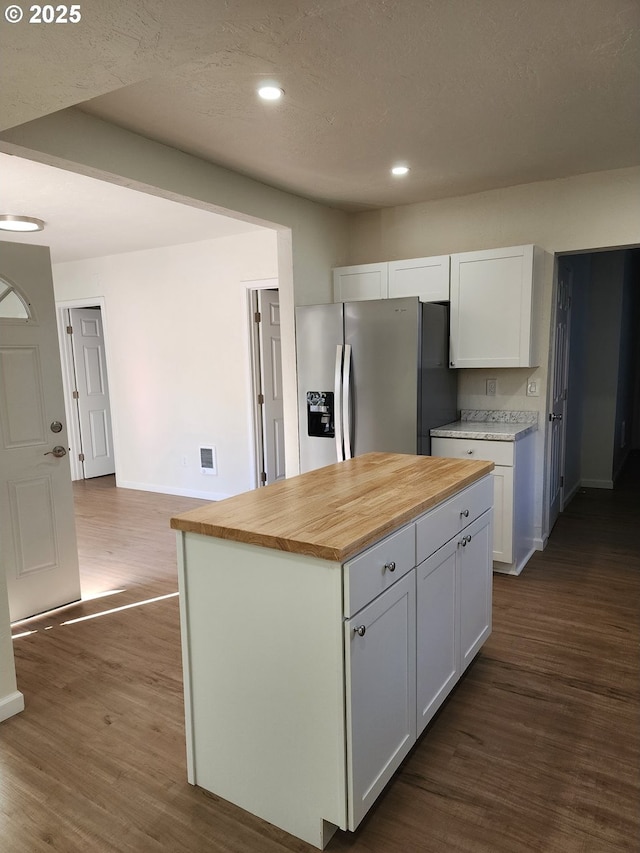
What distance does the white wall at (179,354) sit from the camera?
5.39m

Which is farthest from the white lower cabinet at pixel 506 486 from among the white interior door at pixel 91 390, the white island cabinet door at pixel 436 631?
the white interior door at pixel 91 390

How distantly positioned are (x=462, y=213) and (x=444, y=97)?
5.57 ft

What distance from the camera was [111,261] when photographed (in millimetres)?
6129

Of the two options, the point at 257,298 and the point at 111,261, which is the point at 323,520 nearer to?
the point at 257,298

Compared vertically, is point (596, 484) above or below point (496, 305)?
below

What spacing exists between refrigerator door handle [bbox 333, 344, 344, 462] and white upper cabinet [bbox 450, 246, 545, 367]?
0.83 meters

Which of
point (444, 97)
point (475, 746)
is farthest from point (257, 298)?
point (475, 746)

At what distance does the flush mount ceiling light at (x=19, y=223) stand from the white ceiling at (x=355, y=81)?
0.76 metres

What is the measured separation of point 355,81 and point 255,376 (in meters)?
3.33

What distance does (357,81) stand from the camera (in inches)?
90.3

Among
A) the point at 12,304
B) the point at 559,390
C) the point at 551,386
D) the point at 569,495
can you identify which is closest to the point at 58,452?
the point at 12,304

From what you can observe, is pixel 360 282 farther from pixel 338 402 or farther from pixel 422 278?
pixel 338 402

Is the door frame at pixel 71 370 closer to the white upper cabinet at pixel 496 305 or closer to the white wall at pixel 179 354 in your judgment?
the white wall at pixel 179 354

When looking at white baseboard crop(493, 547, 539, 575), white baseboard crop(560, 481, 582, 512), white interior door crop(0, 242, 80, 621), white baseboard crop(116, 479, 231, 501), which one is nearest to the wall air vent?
white baseboard crop(116, 479, 231, 501)
